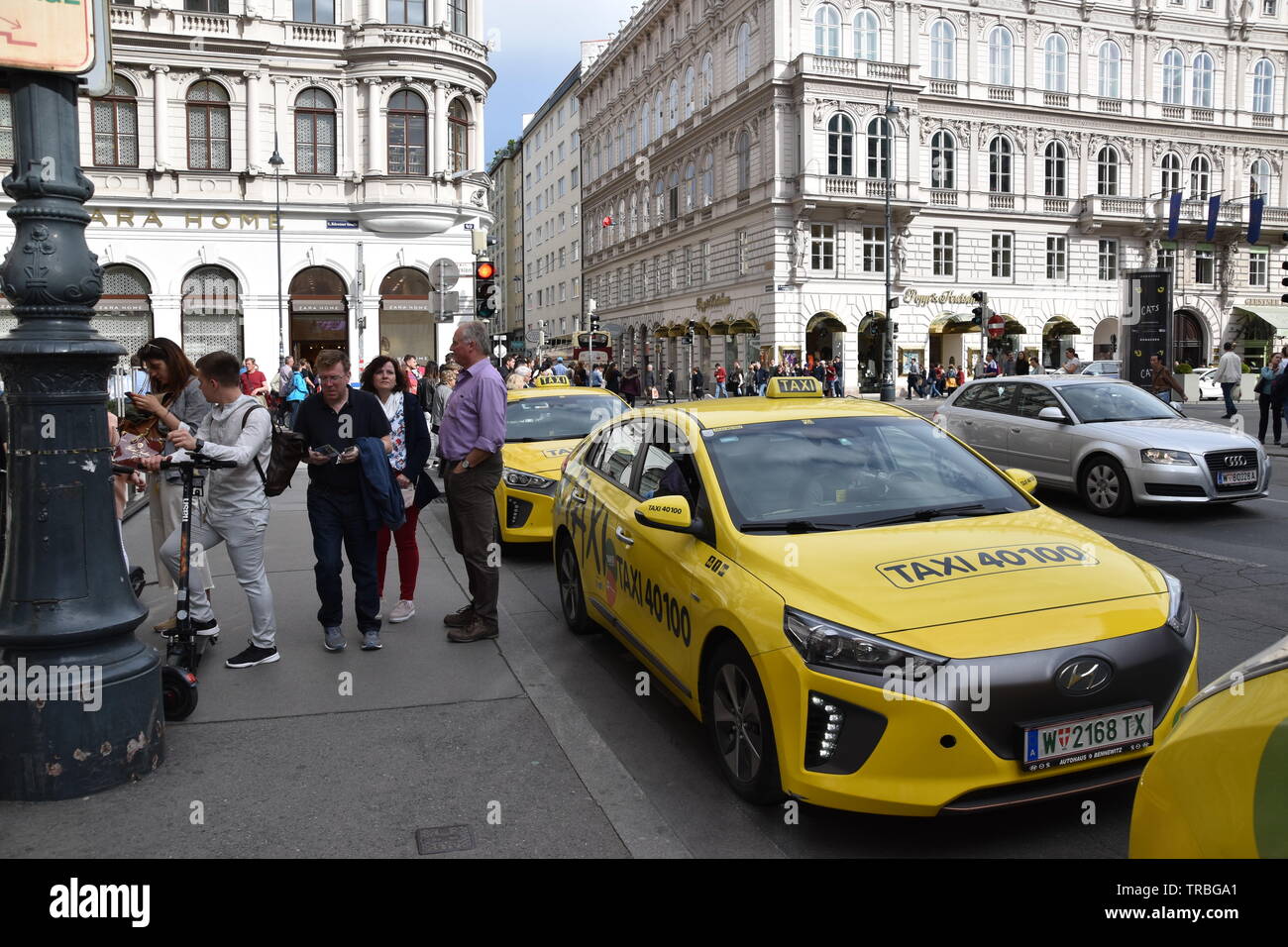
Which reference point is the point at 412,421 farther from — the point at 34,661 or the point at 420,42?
the point at 420,42

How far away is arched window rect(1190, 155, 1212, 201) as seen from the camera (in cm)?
Result: 5278

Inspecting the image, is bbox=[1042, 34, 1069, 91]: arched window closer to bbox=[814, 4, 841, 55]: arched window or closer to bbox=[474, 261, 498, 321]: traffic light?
Answer: bbox=[814, 4, 841, 55]: arched window

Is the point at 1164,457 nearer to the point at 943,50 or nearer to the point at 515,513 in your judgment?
the point at 515,513

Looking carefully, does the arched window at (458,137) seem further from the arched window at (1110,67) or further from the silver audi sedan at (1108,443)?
the arched window at (1110,67)

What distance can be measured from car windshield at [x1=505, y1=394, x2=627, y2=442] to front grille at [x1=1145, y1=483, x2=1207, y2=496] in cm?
562

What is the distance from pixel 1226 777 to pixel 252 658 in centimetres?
541

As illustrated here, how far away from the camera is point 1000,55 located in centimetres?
4828

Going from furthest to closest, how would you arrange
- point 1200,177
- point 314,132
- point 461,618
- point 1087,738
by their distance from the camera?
1. point 1200,177
2. point 314,132
3. point 461,618
4. point 1087,738

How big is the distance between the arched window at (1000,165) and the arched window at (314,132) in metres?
31.1

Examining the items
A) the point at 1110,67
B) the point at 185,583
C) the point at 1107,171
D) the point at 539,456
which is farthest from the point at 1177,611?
the point at 1110,67

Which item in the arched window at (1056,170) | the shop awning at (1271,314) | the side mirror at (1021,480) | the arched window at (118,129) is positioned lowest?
the side mirror at (1021,480)

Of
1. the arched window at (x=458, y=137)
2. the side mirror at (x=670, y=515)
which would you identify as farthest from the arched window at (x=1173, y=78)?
the side mirror at (x=670, y=515)

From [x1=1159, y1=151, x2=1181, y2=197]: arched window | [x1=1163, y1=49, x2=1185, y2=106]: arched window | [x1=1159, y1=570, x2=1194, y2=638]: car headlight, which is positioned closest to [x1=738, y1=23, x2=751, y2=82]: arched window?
[x1=1163, y1=49, x2=1185, y2=106]: arched window

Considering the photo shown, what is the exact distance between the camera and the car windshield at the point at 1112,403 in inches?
455
